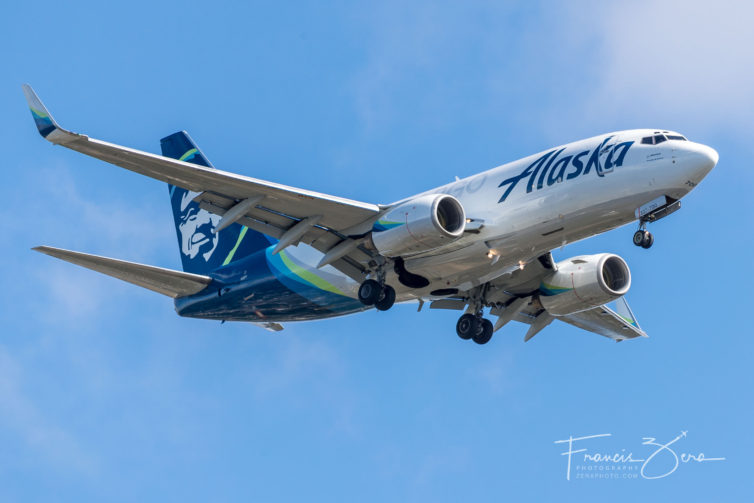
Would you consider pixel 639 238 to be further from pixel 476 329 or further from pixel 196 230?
pixel 196 230

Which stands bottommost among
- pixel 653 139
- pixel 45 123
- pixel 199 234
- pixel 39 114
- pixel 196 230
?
pixel 653 139

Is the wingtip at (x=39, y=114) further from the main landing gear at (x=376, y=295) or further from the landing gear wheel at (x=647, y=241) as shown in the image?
the landing gear wheel at (x=647, y=241)

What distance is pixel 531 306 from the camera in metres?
35.0

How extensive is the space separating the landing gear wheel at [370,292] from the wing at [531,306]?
3922 millimetres

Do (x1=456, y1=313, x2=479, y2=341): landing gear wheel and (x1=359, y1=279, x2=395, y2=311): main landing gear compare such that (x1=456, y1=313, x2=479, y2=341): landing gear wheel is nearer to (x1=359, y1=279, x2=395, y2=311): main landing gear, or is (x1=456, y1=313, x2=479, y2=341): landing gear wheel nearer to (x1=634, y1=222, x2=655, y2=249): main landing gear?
(x1=359, y1=279, x2=395, y2=311): main landing gear

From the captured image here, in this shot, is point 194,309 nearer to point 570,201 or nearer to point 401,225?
point 401,225

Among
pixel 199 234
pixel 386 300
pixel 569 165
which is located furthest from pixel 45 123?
pixel 569 165

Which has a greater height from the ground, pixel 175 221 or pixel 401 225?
pixel 175 221

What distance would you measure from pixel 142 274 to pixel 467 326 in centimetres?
1032

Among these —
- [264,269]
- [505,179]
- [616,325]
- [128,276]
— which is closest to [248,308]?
[264,269]

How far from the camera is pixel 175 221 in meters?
39.2

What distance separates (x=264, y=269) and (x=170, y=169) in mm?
6442

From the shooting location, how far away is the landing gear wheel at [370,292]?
3033 centimetres

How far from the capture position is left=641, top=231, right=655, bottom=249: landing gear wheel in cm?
2762
